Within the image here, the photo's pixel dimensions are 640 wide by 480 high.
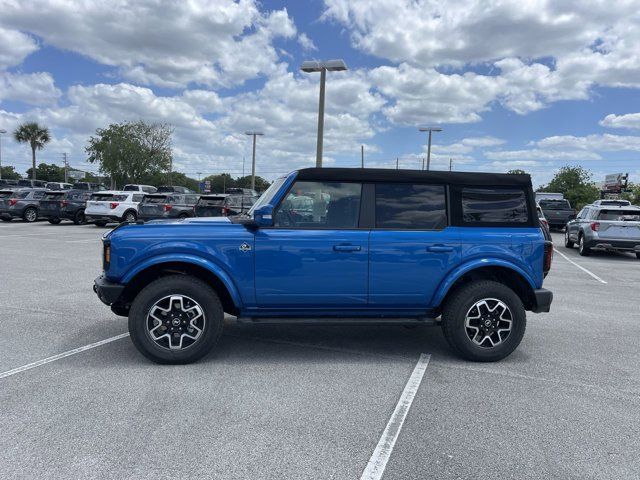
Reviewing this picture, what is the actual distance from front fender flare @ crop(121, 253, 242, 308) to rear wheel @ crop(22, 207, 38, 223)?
23570mm

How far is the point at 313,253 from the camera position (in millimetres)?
4402

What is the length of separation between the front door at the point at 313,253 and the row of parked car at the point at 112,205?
1239 cm

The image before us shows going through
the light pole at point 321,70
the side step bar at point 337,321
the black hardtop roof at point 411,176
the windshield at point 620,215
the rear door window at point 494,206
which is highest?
the light pole at point 321,70

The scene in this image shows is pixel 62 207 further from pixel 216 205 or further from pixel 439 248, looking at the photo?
pixel 439 248

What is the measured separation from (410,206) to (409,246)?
415 mm

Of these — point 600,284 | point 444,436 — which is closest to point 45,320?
point 444,436

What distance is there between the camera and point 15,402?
3.59 metres

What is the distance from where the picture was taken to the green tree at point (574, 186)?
197ft

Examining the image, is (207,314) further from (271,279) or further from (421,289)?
(421,289)

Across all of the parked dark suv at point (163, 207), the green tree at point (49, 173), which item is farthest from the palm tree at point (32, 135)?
the parked dark suv at point (163, 207)

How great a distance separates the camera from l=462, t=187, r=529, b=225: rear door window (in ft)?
15.4

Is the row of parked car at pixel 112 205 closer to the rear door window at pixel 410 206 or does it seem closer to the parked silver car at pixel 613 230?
the parked silver car at pixel 613 230

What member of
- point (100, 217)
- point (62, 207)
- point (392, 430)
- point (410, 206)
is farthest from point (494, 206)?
point (62, 207)

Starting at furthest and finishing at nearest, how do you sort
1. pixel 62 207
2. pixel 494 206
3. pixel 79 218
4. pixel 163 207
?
pixel 79 218 → pixel 62 207 → pixel 163 207 → pixel 494 206
